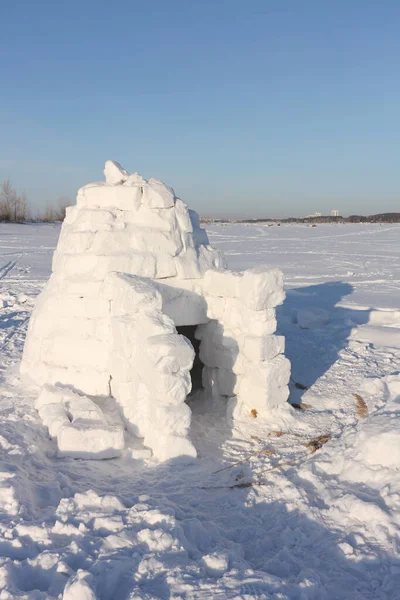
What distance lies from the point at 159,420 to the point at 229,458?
81 cm

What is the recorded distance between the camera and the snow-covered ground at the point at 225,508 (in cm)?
267

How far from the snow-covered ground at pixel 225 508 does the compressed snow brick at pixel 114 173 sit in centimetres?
263

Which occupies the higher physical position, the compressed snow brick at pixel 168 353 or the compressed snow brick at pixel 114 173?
the compressed snow brick at pixel 114 173

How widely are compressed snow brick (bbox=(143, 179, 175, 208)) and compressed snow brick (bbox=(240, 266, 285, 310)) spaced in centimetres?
123

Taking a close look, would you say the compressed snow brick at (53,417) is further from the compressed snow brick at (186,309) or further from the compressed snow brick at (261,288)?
the compressed snow brick at (261,288)

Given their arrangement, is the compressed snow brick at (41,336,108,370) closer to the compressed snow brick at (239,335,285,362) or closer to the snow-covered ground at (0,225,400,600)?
the snow-covered ground at (0,225,400,600)

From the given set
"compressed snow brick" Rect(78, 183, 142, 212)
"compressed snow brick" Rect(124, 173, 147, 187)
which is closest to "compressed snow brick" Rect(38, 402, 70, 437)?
"compressed snow brick" Rect(78, 183, 142, 212)

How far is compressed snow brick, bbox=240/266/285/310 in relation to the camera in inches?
205

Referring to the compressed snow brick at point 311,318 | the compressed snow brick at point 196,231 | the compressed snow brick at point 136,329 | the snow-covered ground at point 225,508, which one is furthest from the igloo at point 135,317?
the compressed snow brick at point 311,318

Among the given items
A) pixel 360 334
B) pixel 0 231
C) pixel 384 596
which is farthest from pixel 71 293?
pixel 0 231

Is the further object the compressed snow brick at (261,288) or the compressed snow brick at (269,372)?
the compressed snow brick at (269,372)

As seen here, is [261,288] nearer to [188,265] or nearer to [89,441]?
[188,265]

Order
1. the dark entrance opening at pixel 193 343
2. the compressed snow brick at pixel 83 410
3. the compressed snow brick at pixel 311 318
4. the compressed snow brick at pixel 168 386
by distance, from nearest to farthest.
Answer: the compressed snow brick at pixel 168 386 → the compressed snow brick at pixel 83 410 → the dark entrance opening at pixel 193 343 → the compressed snow brick at pixel 311 318

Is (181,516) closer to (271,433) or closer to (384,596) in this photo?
(384,596)
